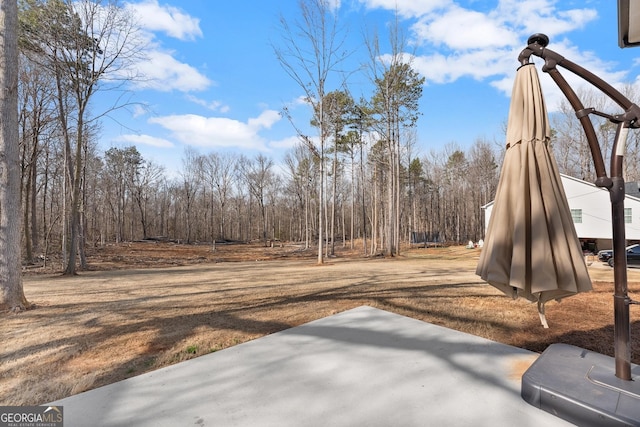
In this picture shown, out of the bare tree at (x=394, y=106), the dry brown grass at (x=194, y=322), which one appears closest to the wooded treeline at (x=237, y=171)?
the bare tree at (x=394, y=106)

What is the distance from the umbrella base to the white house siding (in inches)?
632

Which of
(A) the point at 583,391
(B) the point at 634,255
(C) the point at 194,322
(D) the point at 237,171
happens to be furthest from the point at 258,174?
(A) the point at 583,391

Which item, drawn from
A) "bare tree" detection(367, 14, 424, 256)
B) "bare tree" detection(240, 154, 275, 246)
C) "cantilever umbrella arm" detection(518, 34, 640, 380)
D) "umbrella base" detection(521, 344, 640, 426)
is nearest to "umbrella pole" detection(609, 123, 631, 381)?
"cantilever umbrella arm" detection(518, 34, 640, 380)

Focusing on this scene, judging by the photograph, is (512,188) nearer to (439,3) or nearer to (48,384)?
(48,384)

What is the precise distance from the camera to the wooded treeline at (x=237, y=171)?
962 cm

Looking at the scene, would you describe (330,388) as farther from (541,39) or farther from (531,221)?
(541,39)

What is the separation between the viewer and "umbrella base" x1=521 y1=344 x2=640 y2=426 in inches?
59.8

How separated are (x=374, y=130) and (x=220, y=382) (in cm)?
1772

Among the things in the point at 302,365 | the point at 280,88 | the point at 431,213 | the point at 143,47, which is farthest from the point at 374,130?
the point at 431,213

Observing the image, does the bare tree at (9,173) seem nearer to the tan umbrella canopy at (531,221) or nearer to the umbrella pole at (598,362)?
the tan umbrella canopy at (531,221)

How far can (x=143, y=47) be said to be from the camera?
30.3 ft

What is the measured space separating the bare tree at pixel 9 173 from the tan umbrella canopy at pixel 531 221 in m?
6.21

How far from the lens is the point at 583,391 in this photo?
1688 millimetres
